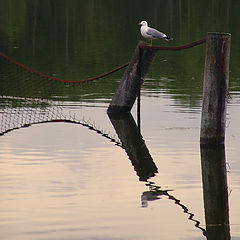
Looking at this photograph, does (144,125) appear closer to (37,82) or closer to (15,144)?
(15,144)

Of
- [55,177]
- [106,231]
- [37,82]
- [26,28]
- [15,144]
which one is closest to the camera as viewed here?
[106,231]

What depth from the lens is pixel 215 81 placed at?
60.0ft

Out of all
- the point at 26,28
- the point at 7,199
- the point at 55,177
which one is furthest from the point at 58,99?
the point at 26,28

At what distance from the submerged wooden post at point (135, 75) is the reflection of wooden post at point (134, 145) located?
507mm

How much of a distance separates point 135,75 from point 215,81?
4.71 meters

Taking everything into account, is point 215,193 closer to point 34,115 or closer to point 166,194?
point 166,194

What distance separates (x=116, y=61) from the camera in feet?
144

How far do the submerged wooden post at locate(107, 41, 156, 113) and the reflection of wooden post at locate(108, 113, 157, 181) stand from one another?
1.66 feet

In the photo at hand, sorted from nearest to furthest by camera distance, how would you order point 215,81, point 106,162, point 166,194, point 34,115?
1. point 166,194
2. point 106,162
3. point 215,81
4. point 34,115

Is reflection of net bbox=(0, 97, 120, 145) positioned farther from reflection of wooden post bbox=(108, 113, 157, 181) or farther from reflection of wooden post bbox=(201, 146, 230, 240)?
reflection of wooden post bbox=(201, 146, 230, 240)

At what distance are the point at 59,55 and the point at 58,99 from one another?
21.8 m

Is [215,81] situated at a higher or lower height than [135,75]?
higher

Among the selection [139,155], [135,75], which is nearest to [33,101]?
Result: [135,75]

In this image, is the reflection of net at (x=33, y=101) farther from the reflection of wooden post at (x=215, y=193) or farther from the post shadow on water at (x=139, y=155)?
the reflection of wooden post at (x=215, y=193)
